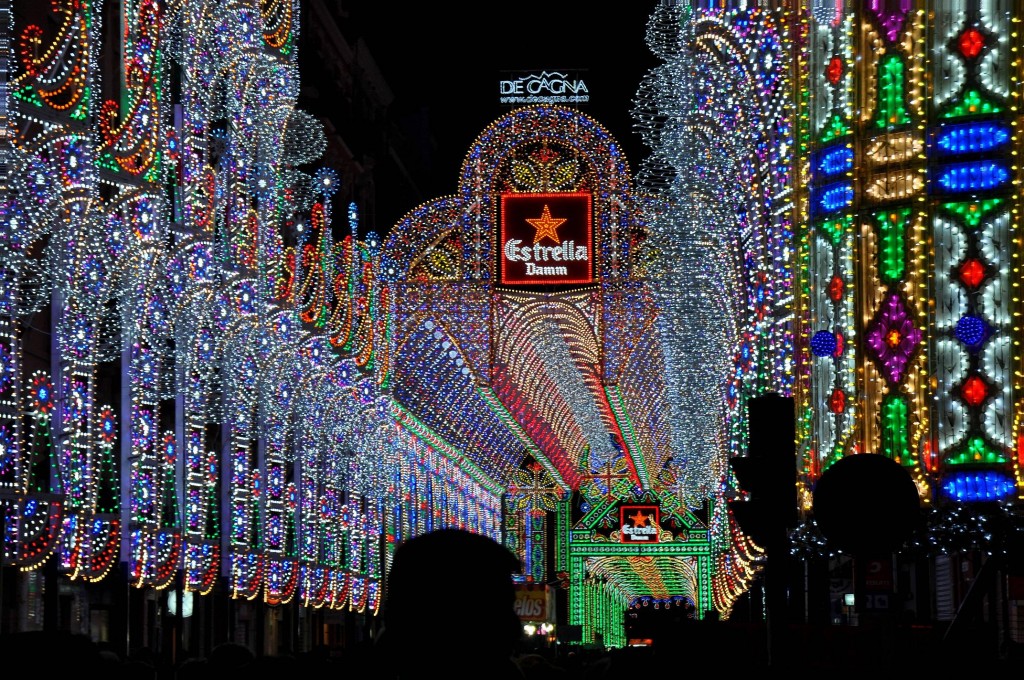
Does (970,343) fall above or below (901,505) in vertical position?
above

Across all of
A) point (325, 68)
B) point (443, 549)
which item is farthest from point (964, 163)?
point (325, 68)

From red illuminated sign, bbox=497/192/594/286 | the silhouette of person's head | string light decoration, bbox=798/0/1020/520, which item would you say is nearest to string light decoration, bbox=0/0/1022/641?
string light decoration, bbox=798/0/1020/520

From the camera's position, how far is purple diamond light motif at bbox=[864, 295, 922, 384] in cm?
1827

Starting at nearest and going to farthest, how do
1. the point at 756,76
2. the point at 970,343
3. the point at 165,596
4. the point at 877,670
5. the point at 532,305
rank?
the point at 877,670 → the point at 970,343 → the point at 756,76 → the point at 165,596 → the point at 532,305

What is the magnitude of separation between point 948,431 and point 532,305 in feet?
48.5

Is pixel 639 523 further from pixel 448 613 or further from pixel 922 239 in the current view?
pixel 448 613

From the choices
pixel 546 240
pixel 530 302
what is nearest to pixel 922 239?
pixel 546 240

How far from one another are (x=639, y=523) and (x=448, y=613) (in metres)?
58.7

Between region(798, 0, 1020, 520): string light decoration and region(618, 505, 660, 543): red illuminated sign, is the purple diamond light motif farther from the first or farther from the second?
region(618, 505, 660, 543): red illuminated sign

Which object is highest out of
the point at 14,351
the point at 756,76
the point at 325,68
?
the point at 325,68

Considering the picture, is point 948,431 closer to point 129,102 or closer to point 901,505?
point 129,102

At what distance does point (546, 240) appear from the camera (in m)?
30.3

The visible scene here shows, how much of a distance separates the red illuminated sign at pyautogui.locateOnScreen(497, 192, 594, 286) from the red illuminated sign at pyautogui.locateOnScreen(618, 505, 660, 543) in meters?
32.2

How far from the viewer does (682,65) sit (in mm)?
23672
